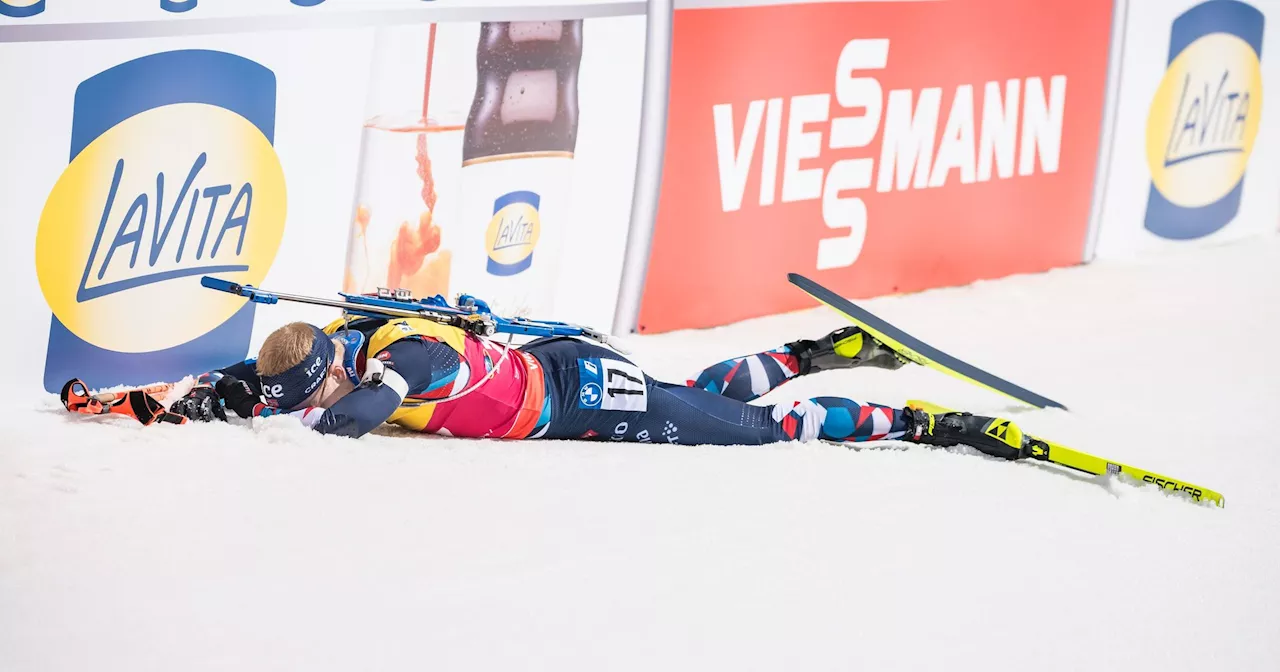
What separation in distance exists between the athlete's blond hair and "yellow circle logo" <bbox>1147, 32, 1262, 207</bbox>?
612cm

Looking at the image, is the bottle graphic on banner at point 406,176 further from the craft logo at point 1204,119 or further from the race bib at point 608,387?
the craft logo at point 1204,119

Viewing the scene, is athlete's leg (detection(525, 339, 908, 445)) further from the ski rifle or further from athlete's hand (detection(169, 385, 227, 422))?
athlete's hand (detection(169, 385, 227, 422))

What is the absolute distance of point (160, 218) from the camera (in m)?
4.14

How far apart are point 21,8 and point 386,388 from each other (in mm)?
1733

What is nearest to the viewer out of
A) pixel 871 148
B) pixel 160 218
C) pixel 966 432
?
pixel 966 432

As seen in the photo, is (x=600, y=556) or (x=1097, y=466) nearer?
(x=600, y=556)

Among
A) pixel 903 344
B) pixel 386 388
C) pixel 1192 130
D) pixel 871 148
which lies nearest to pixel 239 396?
pixel 386 388

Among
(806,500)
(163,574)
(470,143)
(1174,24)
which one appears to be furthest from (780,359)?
(1174,24)

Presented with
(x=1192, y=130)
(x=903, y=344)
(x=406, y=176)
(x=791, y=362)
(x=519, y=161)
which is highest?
(x=1192, y=130)

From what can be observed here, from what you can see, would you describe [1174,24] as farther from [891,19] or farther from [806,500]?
[806,500]

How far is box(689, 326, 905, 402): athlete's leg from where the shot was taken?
13.8ft

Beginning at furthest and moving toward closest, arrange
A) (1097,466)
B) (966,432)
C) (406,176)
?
1. (406,176)
2. (966,432)
3. (1097,466)

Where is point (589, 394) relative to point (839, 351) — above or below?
below

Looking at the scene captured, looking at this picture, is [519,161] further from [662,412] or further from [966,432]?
[966,432]
